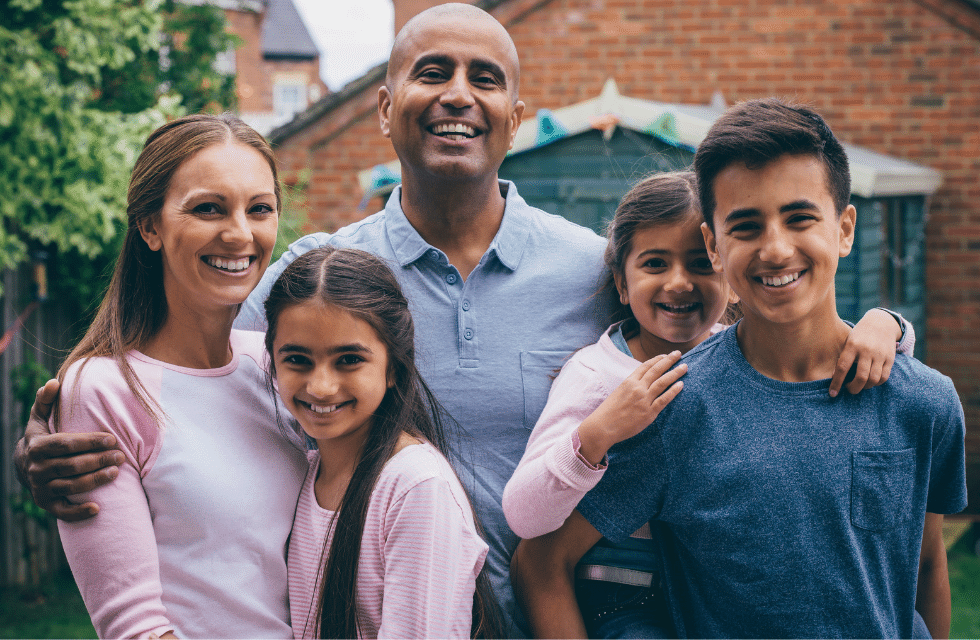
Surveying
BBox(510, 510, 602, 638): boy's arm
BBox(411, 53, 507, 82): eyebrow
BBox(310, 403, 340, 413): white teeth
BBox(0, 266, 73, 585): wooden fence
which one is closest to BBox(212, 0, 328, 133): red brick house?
BBox(0, 266, 73, 585): wooden fence

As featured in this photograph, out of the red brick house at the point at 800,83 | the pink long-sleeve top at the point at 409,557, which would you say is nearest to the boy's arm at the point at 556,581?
the pink long-sleeve top at the point at 409,557

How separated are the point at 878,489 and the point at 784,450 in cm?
20

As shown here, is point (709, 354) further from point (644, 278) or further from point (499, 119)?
point (499, 119)

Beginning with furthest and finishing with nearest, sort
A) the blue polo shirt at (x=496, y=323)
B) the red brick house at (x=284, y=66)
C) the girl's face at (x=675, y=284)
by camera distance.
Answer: the red brick house at (x=284, y=66) → the blue polo shirt at (x=496, y=323) → the girl's face at (x=675, y=284)

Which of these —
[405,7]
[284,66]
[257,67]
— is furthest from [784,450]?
[284,66]

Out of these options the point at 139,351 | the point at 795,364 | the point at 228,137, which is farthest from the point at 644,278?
the point at 139,351

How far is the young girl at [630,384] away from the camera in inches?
69.1

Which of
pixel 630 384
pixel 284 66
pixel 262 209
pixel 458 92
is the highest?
pixel 284 66

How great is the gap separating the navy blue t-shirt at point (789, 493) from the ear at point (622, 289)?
386 millimetres

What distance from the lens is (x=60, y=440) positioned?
5.53 ft

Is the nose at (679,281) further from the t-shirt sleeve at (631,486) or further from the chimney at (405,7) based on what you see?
the chimney at (405,7)

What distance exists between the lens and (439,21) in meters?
2.37

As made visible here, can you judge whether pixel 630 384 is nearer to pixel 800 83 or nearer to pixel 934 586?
pixel 934 586

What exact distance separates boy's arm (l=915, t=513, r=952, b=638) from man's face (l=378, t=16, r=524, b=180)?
A: 1407 mm
